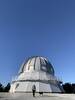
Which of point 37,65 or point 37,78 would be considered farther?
point 37,65

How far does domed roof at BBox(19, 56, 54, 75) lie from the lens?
87.7 meters

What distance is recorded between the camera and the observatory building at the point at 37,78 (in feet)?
243

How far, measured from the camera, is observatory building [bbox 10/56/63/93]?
7419 cm

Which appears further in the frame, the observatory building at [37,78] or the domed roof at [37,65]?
the domed roof at [37,65]

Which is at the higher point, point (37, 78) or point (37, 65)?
point (37, 65)

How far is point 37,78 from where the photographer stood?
78.4m

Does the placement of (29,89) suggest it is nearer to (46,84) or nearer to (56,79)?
(46,84)

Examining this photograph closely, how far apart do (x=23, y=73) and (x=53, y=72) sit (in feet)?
48.2

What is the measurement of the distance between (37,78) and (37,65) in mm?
10606

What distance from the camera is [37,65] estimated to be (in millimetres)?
88188

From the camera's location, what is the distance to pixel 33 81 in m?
77.1

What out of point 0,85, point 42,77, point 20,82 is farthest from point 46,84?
point 0,85

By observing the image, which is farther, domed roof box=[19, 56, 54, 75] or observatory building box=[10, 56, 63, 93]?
domed roof box=[19, 56, 54, 75]

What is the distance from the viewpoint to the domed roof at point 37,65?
87.7 metres
